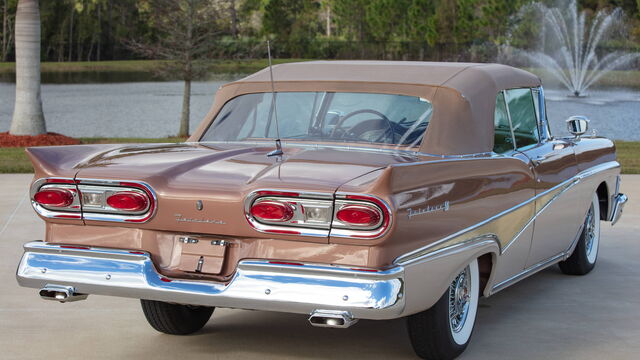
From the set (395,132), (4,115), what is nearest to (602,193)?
(395,132)

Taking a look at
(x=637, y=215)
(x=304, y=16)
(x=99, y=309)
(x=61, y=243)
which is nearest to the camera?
(x=61, y=243)

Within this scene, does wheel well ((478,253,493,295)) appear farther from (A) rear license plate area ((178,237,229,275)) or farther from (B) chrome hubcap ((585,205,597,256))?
(B) chrome hubcap ((585,205,597,256))

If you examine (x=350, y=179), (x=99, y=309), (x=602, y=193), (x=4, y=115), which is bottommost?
(x=4, y=115)

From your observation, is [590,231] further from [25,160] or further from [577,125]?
[25,160]

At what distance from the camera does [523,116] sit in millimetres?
6633

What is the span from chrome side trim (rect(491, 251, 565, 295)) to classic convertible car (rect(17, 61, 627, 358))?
0.09ft

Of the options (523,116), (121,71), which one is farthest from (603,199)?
(121,71)

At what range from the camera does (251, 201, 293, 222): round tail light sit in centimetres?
464

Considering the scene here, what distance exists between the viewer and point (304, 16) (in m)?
66.9

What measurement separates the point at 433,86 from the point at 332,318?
1806mm

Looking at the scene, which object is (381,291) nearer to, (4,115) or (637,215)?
(637,215)

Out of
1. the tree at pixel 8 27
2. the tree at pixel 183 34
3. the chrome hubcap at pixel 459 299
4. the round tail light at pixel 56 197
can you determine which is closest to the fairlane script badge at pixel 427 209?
the chrome hubcap at pixel 459 299

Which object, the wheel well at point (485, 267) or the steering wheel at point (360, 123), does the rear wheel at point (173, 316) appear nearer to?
the steering wheel at point (360, 123)

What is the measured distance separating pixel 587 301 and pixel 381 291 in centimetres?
277
